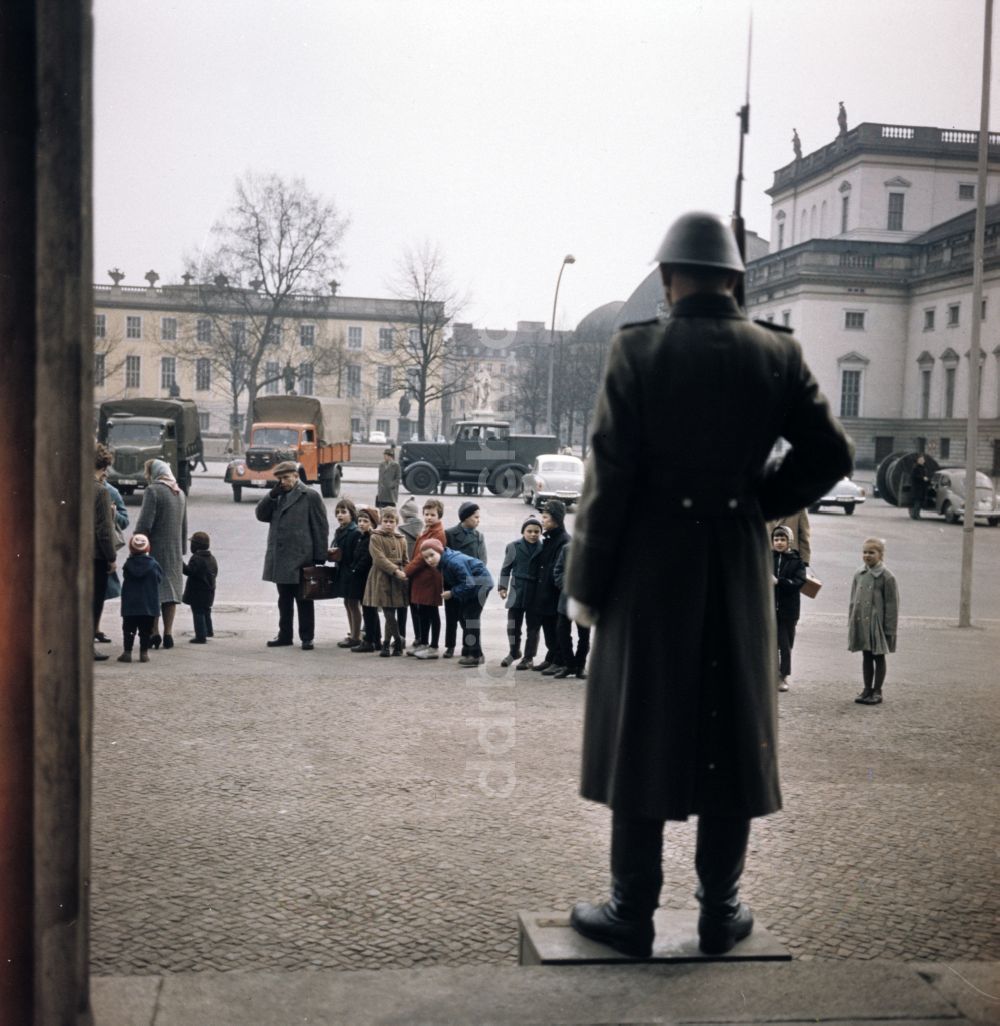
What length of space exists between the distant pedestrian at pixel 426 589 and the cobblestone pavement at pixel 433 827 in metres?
1.72

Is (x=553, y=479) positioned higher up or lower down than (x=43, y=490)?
lower down

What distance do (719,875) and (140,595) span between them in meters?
7.82

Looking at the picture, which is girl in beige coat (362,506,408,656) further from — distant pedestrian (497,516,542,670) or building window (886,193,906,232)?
building window (886,193,906,232)

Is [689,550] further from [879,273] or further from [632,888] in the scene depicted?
[879,273]

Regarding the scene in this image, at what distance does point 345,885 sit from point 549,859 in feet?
2.68

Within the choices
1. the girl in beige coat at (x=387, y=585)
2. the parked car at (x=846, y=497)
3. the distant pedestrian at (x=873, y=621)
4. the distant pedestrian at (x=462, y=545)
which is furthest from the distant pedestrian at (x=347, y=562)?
the parked car at (x=846, y=497)

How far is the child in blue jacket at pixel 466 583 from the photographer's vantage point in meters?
10.9

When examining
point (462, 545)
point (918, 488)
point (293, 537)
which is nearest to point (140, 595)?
point (293, 537)

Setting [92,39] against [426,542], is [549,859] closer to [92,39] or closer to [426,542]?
[92,39]

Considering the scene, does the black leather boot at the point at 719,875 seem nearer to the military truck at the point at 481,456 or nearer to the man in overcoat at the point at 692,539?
the man in overcoat at the point at 692,539

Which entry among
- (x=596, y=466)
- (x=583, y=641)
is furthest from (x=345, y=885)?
(x=583, y=641)

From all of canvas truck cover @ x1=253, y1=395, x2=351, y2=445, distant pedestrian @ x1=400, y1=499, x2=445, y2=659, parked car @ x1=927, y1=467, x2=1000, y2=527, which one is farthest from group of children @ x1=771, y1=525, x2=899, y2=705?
canvas truck cover @ x1=253, y1=395, x2=351, y2=445

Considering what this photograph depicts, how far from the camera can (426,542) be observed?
11.2 meters

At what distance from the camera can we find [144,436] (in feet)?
105
